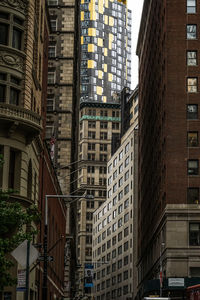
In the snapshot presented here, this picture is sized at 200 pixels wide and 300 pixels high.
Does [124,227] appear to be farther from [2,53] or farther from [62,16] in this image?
[2,53]

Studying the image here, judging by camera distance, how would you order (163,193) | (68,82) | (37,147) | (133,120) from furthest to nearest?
(133,120)
(68,82)
(163,193)
(37,147)

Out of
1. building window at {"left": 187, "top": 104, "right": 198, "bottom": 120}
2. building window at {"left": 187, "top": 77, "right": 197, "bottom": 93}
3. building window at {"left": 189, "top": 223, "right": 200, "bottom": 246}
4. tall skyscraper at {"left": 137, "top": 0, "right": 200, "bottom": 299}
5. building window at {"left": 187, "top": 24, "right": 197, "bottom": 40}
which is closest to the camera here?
tall skyscraper at {"left": 137, "top": 0, "right": 200, "bottom": 299}

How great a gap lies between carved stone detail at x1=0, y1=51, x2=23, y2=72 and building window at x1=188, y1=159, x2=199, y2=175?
44011 mm

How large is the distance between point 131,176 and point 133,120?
3116 centimetres

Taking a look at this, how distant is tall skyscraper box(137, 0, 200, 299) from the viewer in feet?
264

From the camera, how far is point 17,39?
43.8 m

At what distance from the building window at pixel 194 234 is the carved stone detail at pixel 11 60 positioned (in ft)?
144

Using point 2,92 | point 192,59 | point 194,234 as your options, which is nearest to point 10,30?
point 2,92

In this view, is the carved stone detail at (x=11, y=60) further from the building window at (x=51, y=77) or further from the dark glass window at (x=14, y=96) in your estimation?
the building window at (x=51, y=77)

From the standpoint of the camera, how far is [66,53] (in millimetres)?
96625

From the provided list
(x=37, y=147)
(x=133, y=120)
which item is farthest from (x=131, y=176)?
(x=37, y=147)

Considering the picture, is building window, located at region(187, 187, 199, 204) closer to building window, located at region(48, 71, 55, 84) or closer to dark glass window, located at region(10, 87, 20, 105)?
building window, located at region(48, 71, 55, 84)

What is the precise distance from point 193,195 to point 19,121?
45.5 m

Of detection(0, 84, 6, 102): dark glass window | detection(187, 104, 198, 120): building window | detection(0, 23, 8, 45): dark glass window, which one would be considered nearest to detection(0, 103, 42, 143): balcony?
detection(0, 84, 6, 102): dark glass window
